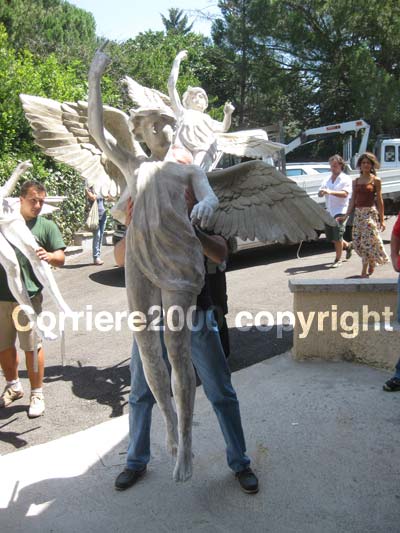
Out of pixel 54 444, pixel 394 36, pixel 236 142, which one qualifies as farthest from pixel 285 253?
pixel 394 36

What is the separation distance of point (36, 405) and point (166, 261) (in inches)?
96.0

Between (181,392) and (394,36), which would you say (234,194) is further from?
(394,36)

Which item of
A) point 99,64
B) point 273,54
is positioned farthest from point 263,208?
point 273,54

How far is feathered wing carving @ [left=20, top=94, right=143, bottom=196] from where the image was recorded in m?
3.36

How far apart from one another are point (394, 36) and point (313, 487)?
24.2 m

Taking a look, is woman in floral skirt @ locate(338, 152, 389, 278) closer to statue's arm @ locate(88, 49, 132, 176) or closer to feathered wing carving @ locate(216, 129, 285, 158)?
feathered wing carving @ locate(216, 129, 285, 158)

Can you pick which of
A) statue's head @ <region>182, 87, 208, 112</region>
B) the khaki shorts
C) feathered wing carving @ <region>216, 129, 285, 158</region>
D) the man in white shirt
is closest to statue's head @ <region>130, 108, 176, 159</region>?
the khaki shorts

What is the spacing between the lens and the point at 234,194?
9.21ft

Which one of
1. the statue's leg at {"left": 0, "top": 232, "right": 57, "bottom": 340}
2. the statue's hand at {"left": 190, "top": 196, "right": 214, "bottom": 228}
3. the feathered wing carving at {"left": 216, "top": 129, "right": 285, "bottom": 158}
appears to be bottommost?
the statue's leg at {"left": 0, "top": 232, "right": 57, "bottom": 340}

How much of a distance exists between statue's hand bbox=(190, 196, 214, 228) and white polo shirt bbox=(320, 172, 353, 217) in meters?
5.52

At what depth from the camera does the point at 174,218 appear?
2396 mm

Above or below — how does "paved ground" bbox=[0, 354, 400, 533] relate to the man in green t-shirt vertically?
below

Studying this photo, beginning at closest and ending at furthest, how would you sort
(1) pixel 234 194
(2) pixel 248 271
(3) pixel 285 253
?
(1) pixel 234 194
(2) pixel 248 271
(3) pixel 285 253

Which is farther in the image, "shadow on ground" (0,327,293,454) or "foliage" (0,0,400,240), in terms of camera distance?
"foliage" (0,0,400,240)
